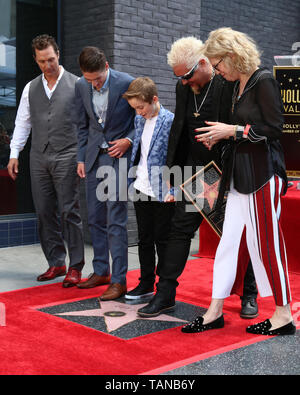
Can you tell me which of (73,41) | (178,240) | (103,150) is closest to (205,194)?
(178,240)

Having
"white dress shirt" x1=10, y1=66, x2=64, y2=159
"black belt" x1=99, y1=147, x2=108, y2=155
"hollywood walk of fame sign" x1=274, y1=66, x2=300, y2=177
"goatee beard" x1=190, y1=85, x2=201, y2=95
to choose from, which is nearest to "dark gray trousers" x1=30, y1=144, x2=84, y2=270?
"white dress shirt" x1=10, y1=66, x2=64, y2=159

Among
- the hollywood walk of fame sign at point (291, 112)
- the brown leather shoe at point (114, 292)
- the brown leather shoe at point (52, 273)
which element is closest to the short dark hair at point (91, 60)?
the brown leather shoe at point (114, 292)

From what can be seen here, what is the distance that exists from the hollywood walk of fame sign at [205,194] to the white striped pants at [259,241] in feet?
0.58

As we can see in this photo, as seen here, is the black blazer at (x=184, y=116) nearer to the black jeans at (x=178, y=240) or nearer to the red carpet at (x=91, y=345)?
the black jeans at (x=178, y=240)

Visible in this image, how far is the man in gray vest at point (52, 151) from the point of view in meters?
4.26

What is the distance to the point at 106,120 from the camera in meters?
3.93

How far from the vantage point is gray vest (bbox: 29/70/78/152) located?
4.27 m

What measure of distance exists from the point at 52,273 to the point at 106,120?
4.08 feet

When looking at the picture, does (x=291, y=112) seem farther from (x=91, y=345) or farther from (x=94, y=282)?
(x=91, y=345)

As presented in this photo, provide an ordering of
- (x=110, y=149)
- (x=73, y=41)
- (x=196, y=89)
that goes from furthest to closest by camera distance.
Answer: (x=73, y=41) < (x=110, y=149) < (x=196, y=89)

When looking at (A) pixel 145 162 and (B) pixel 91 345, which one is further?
(A) pixel 145 162

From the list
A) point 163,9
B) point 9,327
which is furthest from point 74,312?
point 163,9

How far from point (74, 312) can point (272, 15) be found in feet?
20.4

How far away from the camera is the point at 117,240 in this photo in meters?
3.95
